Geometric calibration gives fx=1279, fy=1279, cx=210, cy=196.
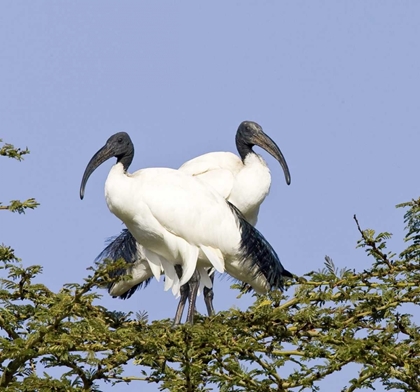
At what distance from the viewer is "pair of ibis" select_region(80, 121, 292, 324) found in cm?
937

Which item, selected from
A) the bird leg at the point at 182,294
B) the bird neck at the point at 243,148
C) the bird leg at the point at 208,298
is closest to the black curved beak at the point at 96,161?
the bird leg at the point at 182,294

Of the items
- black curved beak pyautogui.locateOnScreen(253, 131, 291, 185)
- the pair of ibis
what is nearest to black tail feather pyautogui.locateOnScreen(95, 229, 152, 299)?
the pair of ibis

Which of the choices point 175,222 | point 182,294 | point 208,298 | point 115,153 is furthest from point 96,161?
point 208,298

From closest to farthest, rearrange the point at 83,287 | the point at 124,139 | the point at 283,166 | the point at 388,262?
the point at 83,287 → the point at 388,262 → the point at 124,139 → the point at 283,166

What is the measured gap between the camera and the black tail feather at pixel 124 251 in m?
9.88

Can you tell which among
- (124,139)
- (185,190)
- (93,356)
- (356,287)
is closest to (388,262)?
(356,287)

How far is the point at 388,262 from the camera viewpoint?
7.40 m

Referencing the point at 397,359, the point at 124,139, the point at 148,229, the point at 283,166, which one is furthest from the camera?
the point at 283,166

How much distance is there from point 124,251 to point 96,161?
731 mm

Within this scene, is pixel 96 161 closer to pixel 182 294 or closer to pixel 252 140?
pixel 182 294

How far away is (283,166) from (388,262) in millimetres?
3349

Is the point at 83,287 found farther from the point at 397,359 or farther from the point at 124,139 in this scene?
the point at 124,139

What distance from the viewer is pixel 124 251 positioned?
9.92 meters

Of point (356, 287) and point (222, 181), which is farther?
point (222, 181)
